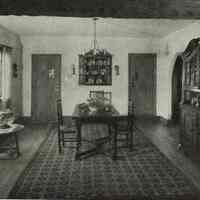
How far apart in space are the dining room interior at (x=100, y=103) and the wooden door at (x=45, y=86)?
0.11ft

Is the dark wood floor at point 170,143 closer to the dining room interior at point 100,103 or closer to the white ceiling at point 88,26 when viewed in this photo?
the dining room interior at point 100,103

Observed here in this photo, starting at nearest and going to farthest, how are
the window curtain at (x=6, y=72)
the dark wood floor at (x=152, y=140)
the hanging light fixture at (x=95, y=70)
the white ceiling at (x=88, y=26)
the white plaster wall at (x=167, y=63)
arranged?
the dark wood floor at (x=152, y=140) → the white ceiling at (x=88, y=26) → the window curtain at (x=6, y=72) → the white plaster wall at (x=167, y=63) → the hanging light fixture at (x=95, y=70)

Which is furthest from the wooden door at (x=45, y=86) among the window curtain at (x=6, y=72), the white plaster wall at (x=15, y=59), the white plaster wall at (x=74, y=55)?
the window curtain at (x=6, y=72)

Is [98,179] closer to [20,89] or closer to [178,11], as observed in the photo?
[178,11]

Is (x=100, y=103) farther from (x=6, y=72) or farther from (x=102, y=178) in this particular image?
(x=6, y=72)

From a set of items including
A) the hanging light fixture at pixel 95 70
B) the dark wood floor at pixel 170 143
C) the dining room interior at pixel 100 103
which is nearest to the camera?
the dining room interior at pixel 100 103

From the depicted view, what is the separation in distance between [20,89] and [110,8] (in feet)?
21.0

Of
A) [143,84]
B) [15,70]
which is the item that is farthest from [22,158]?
[143,84]

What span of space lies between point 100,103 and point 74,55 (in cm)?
367

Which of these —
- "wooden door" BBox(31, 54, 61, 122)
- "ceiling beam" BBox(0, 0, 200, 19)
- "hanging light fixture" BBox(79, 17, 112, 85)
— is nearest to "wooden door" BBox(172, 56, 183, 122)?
"hanging light fixture" BBox(79, 17, 112, 85)

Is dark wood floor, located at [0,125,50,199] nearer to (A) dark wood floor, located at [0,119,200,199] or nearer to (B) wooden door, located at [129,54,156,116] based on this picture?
(A) dark wood floor, located at [0,119,200,199]

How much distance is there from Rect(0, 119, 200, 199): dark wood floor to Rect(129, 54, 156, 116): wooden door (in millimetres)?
439

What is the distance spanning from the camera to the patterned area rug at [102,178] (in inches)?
125

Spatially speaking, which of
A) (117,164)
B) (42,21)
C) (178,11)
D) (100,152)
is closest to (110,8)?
(178,11)
